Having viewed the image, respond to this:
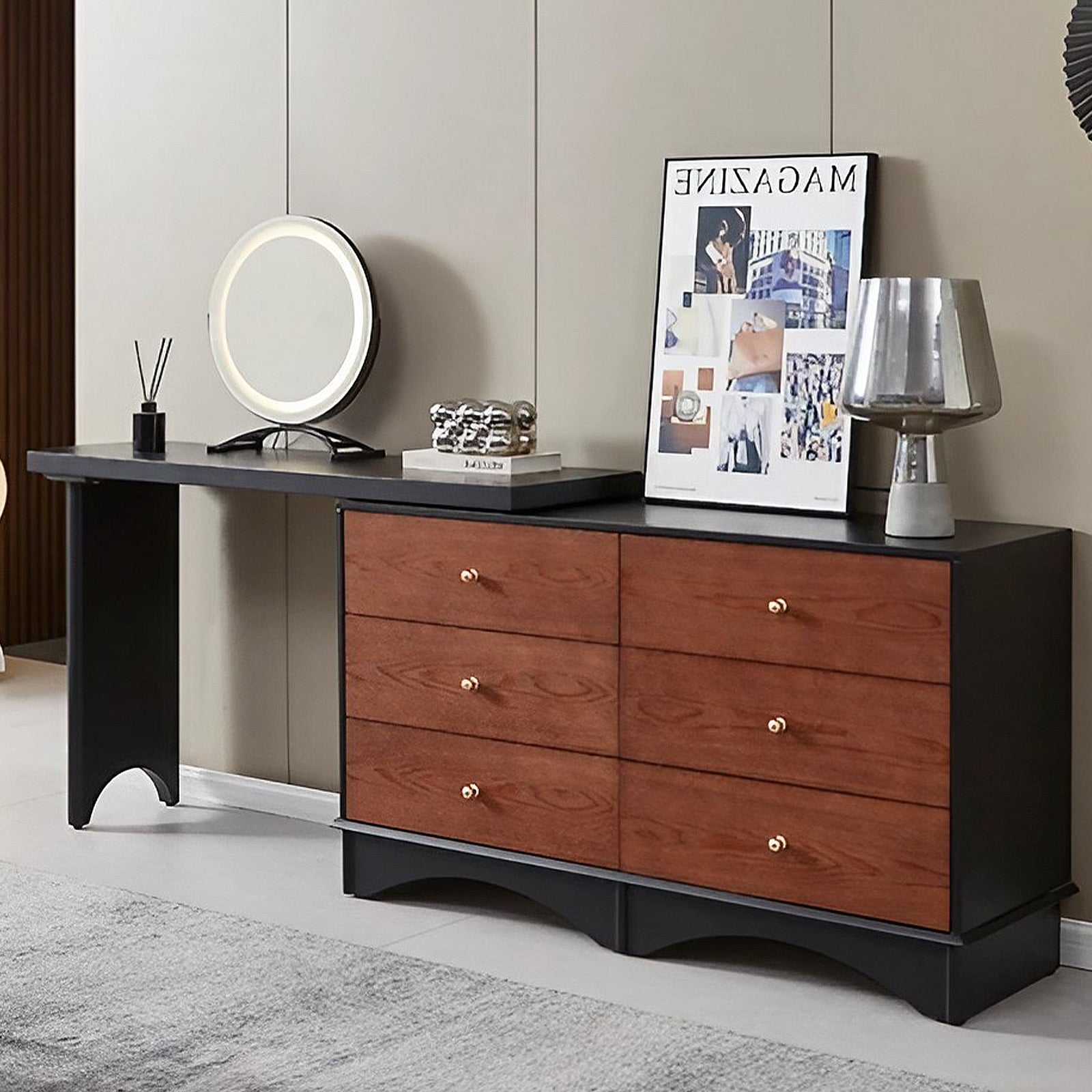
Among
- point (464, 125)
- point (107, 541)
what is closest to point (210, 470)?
point (107, 541)

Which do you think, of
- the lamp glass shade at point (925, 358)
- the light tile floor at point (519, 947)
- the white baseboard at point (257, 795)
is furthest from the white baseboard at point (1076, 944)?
the white baseboard at point (257, 795)

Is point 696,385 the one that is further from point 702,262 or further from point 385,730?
point 385,730

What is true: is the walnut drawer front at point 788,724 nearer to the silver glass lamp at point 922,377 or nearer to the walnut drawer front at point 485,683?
the walnut drawer front at point 485,683

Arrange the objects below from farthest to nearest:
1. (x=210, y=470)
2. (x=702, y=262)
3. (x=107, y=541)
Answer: (x=107, y=541), (x=210, y=470), (x=702, y=262)

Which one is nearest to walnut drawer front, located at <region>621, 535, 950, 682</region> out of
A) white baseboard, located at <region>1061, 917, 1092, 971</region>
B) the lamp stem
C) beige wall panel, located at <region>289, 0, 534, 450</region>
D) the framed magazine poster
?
the lamp stem

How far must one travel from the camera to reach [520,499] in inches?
128

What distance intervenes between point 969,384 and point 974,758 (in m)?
0.60

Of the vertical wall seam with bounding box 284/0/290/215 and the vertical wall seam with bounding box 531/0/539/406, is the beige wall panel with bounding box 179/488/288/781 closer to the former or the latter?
the vertical wall seam with bounding box 284/0/290/215

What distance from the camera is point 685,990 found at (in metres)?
3.05

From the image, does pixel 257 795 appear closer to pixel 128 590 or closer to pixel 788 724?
pixel 128 590

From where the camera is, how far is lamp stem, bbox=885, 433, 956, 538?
2957 mm

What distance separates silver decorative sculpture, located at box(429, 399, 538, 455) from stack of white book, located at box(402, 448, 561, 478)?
0.06 ft

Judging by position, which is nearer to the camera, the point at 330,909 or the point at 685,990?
the point at 685,990

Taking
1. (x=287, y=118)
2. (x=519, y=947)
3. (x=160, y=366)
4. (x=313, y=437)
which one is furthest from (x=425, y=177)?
(x=519, y=947)
